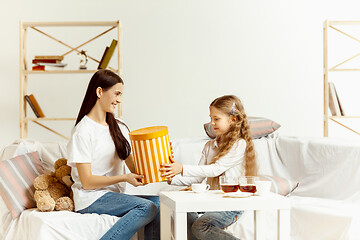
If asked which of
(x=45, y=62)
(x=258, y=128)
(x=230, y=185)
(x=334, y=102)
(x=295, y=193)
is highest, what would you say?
(x=45, y=62)

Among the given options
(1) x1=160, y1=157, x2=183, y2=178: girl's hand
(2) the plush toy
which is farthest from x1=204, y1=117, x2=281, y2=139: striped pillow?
(1) x1=160, y1=157, x2=183, y2=178: girl's hand

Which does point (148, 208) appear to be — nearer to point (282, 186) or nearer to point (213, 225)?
point (213, 225)

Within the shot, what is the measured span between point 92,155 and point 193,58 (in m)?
2.28

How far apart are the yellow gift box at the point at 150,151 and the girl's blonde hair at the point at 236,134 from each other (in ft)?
1.06

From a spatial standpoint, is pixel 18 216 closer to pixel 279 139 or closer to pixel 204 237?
pixel 204 237

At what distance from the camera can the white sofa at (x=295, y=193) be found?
7.14 feet

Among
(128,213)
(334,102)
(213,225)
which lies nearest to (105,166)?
(128,213)

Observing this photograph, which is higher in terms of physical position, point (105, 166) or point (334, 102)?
point (334, 102)

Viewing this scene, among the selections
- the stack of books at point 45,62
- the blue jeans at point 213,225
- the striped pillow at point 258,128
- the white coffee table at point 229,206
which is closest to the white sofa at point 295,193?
the striped pillow at point 258,128

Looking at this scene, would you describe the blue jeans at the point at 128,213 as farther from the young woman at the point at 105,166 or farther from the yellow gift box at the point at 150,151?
the yellow gift box at the point at 150,151

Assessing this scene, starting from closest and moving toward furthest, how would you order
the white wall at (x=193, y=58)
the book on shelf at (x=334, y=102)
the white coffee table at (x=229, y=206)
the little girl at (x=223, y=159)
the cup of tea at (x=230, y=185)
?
1. the white coffee table at (x=229, y=206)
2. the cup of tea at (x=230, y=185)
3. the little girl at (x=223, y=159)
4. the book on shelf at (x=334, y=102)
5. the white wall at (x=193, y=58)

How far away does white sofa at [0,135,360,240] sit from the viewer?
2.18 metres

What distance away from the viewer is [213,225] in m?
2.10

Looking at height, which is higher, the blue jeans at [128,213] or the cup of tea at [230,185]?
the cup of tea at [230,185]
